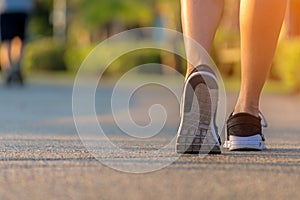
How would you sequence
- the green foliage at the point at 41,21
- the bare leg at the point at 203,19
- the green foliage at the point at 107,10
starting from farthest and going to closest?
the green foliage at the point at 41,21
the green foliage at the point at 107,10
the bare leg at the point at 203,19

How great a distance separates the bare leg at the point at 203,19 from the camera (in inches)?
170

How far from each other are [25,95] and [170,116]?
3.87m

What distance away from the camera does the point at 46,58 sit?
31.2 meters

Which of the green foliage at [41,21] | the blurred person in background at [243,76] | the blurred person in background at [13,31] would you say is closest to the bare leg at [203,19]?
the blurred person in background at [243,76]

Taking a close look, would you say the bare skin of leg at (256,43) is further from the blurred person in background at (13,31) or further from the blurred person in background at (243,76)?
the blurred person in background at (13,31)

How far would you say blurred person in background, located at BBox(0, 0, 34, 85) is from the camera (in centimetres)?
1357

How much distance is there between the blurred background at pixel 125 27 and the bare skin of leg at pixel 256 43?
26.5 feet

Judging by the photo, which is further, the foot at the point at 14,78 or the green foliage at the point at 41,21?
the green foliage at the point at 41,21

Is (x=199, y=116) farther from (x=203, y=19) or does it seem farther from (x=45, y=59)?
(x=45, y=59)

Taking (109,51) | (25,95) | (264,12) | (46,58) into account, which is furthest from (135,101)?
(46,58)

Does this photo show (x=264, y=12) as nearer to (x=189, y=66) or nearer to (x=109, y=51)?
(x=189, y=66)

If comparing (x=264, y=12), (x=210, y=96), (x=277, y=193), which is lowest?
(x=277, y=193)

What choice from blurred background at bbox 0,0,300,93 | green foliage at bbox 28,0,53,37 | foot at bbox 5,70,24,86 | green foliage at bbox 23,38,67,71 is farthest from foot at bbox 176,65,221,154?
green foliage at bbox 28,0,53,37

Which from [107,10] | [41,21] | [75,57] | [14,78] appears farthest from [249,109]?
[41,21]
